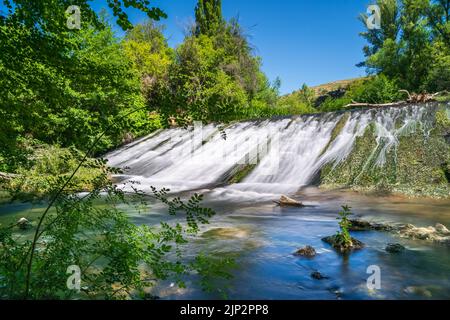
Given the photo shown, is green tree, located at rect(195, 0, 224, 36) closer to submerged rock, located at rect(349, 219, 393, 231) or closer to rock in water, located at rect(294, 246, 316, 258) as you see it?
submerged rock, located at rect(349, 219, 393, 231)

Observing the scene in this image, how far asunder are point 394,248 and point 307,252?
141cm

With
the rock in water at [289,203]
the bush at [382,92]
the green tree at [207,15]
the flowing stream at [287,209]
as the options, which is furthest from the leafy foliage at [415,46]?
the rock in water at [289,203]

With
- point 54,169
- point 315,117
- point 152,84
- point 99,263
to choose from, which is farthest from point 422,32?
point 99,263

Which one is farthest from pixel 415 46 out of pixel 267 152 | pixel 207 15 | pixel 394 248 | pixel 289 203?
pixel 394 248

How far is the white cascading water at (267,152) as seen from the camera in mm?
14156

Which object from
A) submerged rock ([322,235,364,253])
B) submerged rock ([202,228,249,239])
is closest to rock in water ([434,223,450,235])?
submerged rock ([322,235,364,253])

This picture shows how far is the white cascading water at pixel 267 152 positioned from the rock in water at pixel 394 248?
6456 millimetres

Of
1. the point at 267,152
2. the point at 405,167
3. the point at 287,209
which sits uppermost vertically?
the point at 267,152

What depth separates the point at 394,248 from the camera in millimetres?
6039

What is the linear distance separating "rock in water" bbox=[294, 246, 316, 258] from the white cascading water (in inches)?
257

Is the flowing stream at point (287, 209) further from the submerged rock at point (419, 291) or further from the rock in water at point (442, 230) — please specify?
the rock in water at point (442, 230)

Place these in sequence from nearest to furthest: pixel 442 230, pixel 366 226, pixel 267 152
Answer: pixel 442 230 → pixel 366 226 → pixel 267 152

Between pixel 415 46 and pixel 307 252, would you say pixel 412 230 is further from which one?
pixel 415 46
